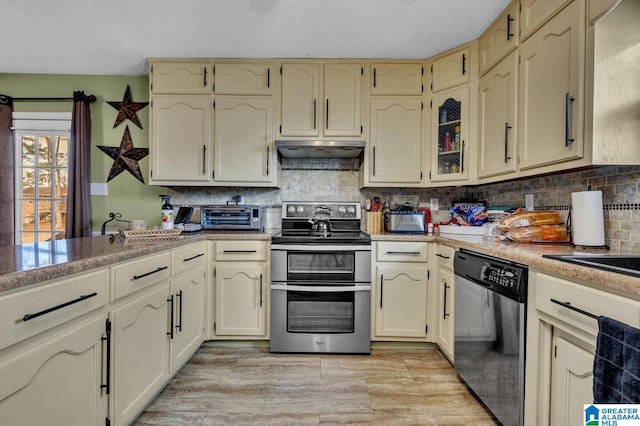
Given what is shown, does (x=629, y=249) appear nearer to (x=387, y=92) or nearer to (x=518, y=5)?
(x=518, y=5)

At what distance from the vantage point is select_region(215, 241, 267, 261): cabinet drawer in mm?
2371

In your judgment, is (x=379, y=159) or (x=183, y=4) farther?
(x=379, y=159)

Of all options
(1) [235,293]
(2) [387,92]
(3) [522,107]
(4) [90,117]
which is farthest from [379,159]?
(4) [90,117]

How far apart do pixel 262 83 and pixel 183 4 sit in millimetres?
782

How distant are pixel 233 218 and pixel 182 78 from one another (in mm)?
1218

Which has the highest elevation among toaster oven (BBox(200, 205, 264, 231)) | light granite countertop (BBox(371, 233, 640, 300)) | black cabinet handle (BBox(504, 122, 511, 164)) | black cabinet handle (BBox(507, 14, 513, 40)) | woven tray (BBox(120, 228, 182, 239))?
black cabinet handle (BBox(507, 14, 513, 40))

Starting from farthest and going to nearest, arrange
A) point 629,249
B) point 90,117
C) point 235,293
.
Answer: point 90,117 < point 235,293 < point 629,249

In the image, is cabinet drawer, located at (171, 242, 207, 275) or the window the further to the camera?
the window

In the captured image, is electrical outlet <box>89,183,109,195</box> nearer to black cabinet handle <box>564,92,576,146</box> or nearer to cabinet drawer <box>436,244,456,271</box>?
cabinet drawer <box>436,244,456,271</box>

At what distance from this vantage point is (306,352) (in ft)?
7.55

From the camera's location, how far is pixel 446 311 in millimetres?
2182

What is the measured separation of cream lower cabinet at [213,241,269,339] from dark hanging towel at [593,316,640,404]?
1896 mm

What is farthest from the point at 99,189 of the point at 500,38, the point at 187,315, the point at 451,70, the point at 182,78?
the point at 500,38

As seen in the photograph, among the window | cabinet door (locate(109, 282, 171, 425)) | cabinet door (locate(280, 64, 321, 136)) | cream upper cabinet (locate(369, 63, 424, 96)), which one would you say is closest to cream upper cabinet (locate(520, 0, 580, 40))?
cream upper cabinet (locate(369, 63, 424, 96))
